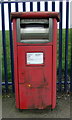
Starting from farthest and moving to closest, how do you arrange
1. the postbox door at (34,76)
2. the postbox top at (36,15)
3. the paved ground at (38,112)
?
1. the paved ground at (38,112)
2. the postbox door at (34,76)
3. the postbox top at (36,15)

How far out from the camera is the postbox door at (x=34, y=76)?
120 inches

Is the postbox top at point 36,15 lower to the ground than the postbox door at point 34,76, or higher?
higher

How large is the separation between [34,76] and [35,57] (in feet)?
0.98

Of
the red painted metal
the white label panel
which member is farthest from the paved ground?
the red painted metal

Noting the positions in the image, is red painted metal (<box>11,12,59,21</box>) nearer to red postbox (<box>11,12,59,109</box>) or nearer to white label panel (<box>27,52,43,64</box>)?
red postbox (<box>11,12,59,109</box>)

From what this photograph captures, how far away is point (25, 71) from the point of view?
3.12 m

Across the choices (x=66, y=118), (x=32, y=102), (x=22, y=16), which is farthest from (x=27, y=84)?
(x=22, y=16)

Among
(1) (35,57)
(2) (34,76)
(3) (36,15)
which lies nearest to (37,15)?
(3) (36,15)

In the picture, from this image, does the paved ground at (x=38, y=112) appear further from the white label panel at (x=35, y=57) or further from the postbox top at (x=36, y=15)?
the postbox top at (x=36, y=15)

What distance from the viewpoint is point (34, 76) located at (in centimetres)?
313

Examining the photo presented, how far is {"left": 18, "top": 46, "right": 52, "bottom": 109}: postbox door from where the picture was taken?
304 cm

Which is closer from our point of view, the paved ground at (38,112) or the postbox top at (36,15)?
the postbox top at (36,15)

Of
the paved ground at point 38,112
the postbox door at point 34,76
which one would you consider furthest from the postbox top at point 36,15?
the paved ground at point 38,112

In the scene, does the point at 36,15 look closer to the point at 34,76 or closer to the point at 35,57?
the point at 35,57
